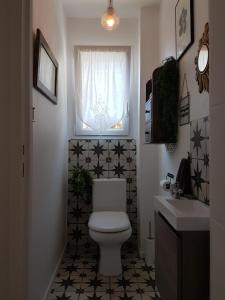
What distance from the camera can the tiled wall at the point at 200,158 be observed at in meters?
1.46

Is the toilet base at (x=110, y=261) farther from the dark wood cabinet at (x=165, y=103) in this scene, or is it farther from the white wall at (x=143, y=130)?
the dark wood cabinet at (x=165, y=103)

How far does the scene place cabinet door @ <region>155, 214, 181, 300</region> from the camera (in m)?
1.19

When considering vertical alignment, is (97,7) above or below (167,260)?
above

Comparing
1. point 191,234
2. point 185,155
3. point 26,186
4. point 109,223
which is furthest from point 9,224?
point 109,223

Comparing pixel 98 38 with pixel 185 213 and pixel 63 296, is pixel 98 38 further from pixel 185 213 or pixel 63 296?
pixel 63 296

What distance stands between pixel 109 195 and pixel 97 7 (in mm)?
1961

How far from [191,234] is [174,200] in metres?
0.44

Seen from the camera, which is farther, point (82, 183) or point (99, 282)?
point (82, 183)

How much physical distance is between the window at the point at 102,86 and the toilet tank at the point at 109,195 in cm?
63

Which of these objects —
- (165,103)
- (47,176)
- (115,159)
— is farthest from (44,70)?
(115,159)

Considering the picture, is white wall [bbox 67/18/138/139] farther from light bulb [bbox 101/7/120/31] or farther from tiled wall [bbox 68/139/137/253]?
light bulb [bbox 101/7/120/31]

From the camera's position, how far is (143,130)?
2738 millimetres

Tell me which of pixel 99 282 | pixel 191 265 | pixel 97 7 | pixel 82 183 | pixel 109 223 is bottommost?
pixel 99 282

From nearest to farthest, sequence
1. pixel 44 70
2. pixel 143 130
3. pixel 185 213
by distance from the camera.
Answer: pixel 185 213, pixel 44 70, pixel 143 130
